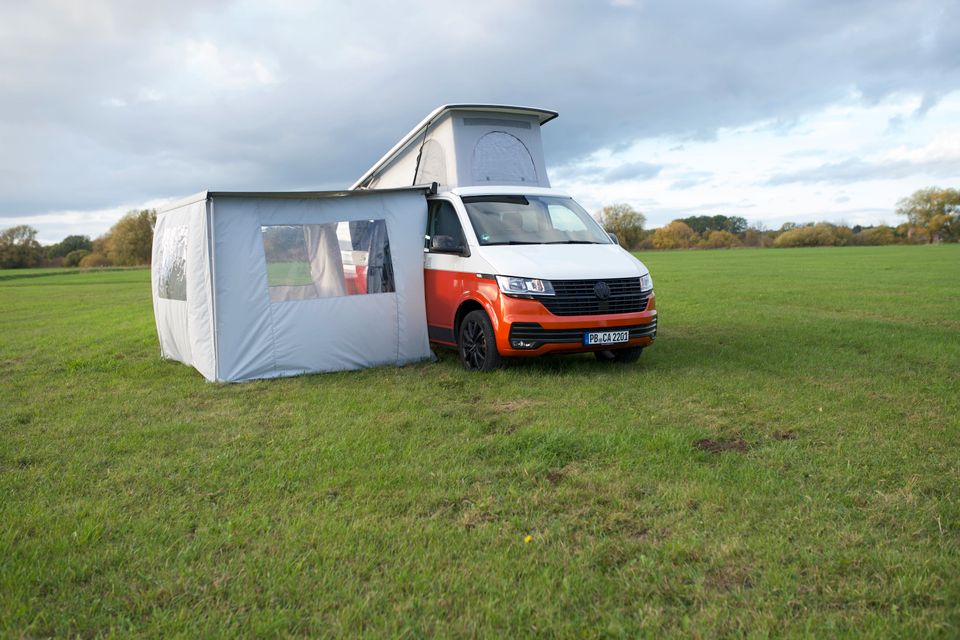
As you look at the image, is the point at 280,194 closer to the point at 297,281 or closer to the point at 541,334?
the point at 297,281

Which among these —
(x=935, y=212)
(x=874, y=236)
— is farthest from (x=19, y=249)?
(x=935, y=212)

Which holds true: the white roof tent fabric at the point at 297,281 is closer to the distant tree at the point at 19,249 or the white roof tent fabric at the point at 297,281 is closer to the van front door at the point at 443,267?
the van front door at the point at 443,267

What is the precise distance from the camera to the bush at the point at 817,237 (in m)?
79.2

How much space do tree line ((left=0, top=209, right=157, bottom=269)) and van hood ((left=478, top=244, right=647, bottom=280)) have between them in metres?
60.6

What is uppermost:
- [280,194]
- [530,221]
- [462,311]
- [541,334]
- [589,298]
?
[280,194]

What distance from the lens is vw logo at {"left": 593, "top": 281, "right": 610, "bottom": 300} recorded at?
27.1 ft

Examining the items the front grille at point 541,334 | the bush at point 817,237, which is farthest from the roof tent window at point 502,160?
the bush at point 817,237

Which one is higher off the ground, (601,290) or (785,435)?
(601,290)

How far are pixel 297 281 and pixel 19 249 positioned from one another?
6677cm

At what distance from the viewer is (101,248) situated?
226 ft

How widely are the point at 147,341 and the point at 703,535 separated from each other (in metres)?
11.1

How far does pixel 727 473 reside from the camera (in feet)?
16.2

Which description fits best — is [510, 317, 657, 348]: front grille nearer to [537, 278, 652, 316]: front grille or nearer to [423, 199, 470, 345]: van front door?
[537, 278, 652, 316]: front grille

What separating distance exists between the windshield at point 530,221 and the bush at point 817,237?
252ft
